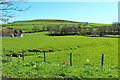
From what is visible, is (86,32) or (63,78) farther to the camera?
(86,32)

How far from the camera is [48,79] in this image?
364 inches

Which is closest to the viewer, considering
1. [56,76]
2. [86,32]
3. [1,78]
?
[1,78]

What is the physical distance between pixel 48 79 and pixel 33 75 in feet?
3.72

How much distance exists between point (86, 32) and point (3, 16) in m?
120

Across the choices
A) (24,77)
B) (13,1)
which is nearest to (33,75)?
(24,77)

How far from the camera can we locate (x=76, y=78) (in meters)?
9.47

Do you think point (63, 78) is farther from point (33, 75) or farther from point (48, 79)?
point (33, 75)

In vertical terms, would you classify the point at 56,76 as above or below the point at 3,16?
below

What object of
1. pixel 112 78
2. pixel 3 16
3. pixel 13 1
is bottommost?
pixel 112 78

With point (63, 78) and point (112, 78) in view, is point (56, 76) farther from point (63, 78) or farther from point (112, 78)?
point (112, 78)

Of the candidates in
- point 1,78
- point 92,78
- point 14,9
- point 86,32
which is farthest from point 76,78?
point 86,32

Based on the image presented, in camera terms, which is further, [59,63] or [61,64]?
[59,63]

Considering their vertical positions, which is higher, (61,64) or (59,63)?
(61,64)

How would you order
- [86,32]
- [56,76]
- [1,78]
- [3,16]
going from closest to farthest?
[3,16] → [1,78] → [56,76] → [86,32]
